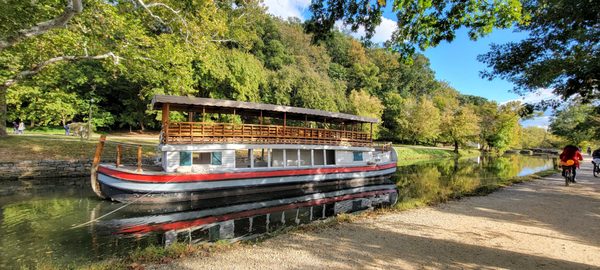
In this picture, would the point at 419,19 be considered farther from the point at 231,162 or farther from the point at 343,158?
the point at 343,158

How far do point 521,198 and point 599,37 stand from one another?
6.65 m

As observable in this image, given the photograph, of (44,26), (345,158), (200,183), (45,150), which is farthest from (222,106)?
(45,150)

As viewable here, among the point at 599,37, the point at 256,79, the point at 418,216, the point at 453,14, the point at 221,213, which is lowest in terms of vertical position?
the point at 221,213

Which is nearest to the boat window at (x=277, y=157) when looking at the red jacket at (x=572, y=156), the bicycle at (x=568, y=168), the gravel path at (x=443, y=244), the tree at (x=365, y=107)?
the gravel path at (x=443, y=244)

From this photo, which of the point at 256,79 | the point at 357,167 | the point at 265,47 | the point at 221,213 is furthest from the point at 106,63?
the point at 265,47

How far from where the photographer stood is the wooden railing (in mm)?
14672

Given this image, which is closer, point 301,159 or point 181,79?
point 181,79

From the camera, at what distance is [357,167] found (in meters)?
21.3

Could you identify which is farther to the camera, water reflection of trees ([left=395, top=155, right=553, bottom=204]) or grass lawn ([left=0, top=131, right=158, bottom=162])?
grass lawn ([left=0, top=131, right=158, bottom=162])

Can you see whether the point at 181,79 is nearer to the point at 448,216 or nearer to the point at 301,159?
the point at 301,159

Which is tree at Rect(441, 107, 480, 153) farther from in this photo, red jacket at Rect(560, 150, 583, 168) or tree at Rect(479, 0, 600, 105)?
tree at Rect(479, 0, 600, 105)

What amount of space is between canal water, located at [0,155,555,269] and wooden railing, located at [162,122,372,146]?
3.56 meters

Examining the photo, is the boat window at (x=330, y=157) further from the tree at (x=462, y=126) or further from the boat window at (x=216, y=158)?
the tree at (x=462, y=126)

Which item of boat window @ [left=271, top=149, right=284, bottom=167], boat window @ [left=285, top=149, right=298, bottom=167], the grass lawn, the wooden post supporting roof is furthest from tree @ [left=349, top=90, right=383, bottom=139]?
the wooden post supporting roof
